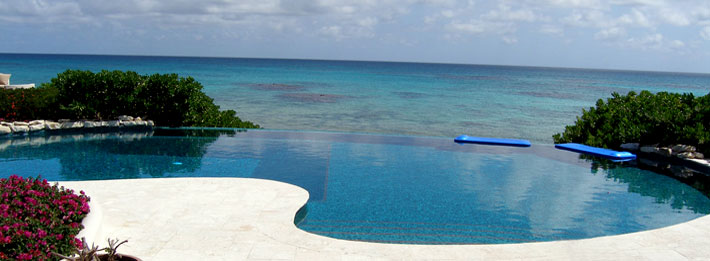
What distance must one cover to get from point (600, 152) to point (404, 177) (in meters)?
6.38

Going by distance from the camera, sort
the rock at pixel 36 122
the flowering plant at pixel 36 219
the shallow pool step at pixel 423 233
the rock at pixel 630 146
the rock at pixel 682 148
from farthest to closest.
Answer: the rock at pixel 36 122
the rock at pixel 630 146
the rock at pixel 682 148
the shallow pool step at pixel 423 233
the flowering plant at pixel 36 219

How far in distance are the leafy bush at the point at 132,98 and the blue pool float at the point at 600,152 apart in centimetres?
1142

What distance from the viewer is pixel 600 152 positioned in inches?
550

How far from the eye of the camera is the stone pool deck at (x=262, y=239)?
19.9ft

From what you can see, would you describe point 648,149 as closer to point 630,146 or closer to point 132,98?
point 630,146

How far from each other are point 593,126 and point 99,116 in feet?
52.0

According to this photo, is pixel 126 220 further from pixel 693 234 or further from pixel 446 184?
pixel 693 234

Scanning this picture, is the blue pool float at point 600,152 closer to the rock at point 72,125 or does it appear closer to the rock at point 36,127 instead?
the rock at point 72,125

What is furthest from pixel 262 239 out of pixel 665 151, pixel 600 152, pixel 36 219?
pixel 665 151

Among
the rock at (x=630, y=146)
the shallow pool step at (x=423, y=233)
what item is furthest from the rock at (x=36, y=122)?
the rock at (x=630, y=146)

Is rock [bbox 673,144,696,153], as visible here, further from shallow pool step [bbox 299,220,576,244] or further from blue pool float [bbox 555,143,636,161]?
shallow pool step [bbox 299,220,576,244]

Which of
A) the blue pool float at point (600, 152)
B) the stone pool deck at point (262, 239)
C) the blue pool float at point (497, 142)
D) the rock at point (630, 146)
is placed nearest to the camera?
the stone pool deck at point (262, 239)

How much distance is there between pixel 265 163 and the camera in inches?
466

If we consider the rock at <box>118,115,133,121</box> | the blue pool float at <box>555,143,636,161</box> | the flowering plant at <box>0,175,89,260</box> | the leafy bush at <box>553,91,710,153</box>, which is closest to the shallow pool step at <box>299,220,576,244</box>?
the flowering plant at <box>0,175,89,260</box>
